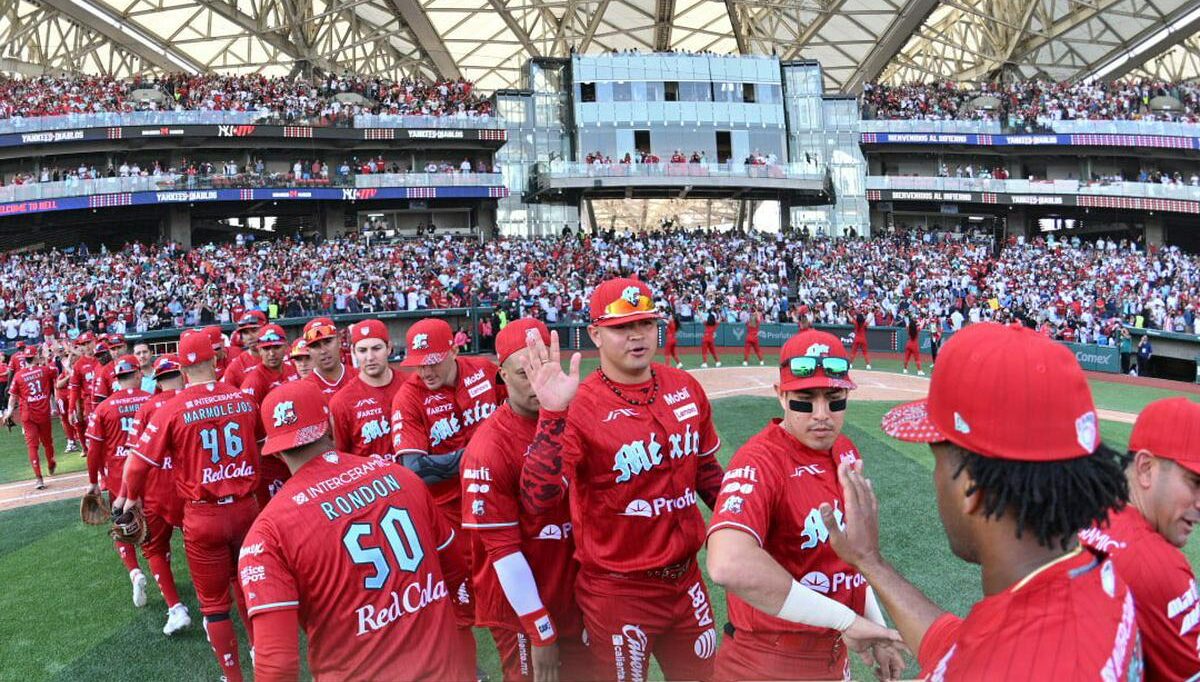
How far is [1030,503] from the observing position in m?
1.75

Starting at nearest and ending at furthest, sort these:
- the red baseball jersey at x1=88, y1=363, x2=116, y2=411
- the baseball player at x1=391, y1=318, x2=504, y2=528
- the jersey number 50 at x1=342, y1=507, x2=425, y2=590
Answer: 1. the jersey number 50 at x1=342, y1=507, x2=425, y2=590
2. the baseball player at x1=391, y1=318, x2=504, y2=528
3. the red baseball jersey at x1=88, y1=363, x2=116, y2=411

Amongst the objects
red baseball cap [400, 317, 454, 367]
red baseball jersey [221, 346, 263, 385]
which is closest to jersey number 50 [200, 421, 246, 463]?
red baseball cap [400, 317, 454, 367]

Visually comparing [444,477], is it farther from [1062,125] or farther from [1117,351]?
[1062,125]

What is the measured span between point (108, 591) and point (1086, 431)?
351 inches

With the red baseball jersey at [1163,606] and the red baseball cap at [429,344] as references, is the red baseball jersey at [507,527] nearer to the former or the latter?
the red baseball cap at [429,344]

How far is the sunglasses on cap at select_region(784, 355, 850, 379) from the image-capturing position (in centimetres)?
371

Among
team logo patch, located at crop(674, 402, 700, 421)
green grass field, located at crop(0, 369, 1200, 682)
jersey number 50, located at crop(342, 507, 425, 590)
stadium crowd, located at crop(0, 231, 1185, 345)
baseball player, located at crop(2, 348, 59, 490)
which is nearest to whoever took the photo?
jersey number 50, located at crop(342, 507, 425, 590)

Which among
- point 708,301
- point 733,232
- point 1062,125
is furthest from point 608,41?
point 708,301

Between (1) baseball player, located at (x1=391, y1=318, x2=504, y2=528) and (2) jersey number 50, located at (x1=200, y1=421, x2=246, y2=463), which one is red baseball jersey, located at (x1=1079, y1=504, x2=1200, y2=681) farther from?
(2) jersey number 50, located at (x1=200, y1=421, x2=246, y2=463)

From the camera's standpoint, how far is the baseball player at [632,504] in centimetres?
396

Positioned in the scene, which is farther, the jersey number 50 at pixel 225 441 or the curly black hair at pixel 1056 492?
the jersey number 50 at pixel 225 441

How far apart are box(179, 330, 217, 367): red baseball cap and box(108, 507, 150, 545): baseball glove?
1240 mm

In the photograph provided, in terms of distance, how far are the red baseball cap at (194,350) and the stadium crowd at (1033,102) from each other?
167ft

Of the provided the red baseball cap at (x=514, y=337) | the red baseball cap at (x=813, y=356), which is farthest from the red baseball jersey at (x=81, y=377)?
the red baseball cap at (x=813, y=356)
